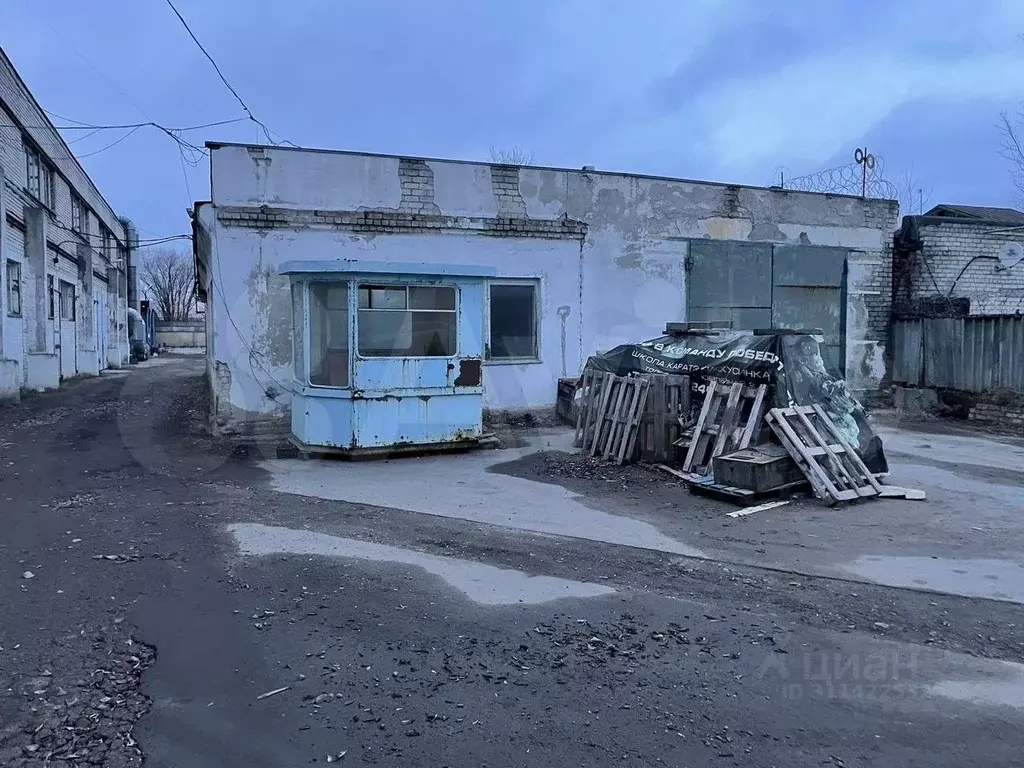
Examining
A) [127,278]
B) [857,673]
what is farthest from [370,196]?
[127,278]

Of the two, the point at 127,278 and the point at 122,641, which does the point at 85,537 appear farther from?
the point at 127,278

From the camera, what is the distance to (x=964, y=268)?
15734mm

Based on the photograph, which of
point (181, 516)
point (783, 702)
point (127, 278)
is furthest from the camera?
point (127, 278)

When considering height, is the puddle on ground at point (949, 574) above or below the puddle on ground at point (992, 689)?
above

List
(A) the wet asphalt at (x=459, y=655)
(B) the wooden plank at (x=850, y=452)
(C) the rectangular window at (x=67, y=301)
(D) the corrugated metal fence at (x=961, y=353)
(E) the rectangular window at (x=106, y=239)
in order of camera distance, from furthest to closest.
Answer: (E) the rectangular window at (x=106, y=239)
(C) the rectangular window at (x=67, y=301)
(D) the corrugated metal fence at (x=961, y=353)
(B) the wooden plank at (x=850, y=452)
(A) the wet asphalt at (x=459, y=655)

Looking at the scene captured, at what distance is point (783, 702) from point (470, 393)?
6986 millimetres

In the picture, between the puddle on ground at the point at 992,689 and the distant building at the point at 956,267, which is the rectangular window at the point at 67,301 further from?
the puddle on ground at the point at 992,689

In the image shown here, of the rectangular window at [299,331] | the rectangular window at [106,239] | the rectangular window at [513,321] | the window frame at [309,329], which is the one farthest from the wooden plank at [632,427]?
the rectangular window at [106,239]

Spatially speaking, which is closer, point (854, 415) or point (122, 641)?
point (122, 641)

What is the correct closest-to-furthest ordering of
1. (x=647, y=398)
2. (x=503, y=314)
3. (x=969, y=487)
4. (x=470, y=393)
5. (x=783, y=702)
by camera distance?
(x=783, y=702) → (x=969, y=487) → (x=647, y=398) → (x=470, y=393) → (x=503, y=314)

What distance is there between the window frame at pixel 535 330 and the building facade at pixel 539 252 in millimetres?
33

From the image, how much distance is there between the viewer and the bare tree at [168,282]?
7631 centimetres

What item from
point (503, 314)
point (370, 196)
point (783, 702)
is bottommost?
point (783, 702)

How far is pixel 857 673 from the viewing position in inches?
152
